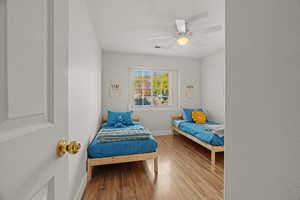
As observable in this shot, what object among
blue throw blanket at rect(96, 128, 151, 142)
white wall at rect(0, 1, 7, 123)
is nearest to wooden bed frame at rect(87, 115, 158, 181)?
blue throw blanket at rect(96, 128, 151, 142)

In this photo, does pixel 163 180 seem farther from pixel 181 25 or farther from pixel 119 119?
pixel 181 25

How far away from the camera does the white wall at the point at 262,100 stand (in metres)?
0.55

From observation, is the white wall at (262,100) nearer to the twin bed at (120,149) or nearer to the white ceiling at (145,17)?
the white ceiling at (145,17)

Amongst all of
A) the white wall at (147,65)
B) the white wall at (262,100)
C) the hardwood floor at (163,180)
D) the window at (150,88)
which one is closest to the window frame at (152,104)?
the window at (150,88)

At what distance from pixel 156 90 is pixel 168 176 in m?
2.94

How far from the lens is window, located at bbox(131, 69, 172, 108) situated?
14.8ft

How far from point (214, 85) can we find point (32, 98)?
450 cm

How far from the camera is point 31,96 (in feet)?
1.51

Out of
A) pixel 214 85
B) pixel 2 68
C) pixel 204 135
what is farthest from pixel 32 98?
pixel 214 85

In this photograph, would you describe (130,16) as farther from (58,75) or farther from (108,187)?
(108,187)

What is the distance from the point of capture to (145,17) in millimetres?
2305

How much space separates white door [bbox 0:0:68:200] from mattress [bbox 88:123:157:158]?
1.58m

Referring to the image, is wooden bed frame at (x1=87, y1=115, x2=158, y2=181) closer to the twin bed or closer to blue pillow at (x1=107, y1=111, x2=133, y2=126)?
the twin bed

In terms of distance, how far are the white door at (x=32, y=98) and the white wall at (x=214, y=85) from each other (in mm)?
4046
